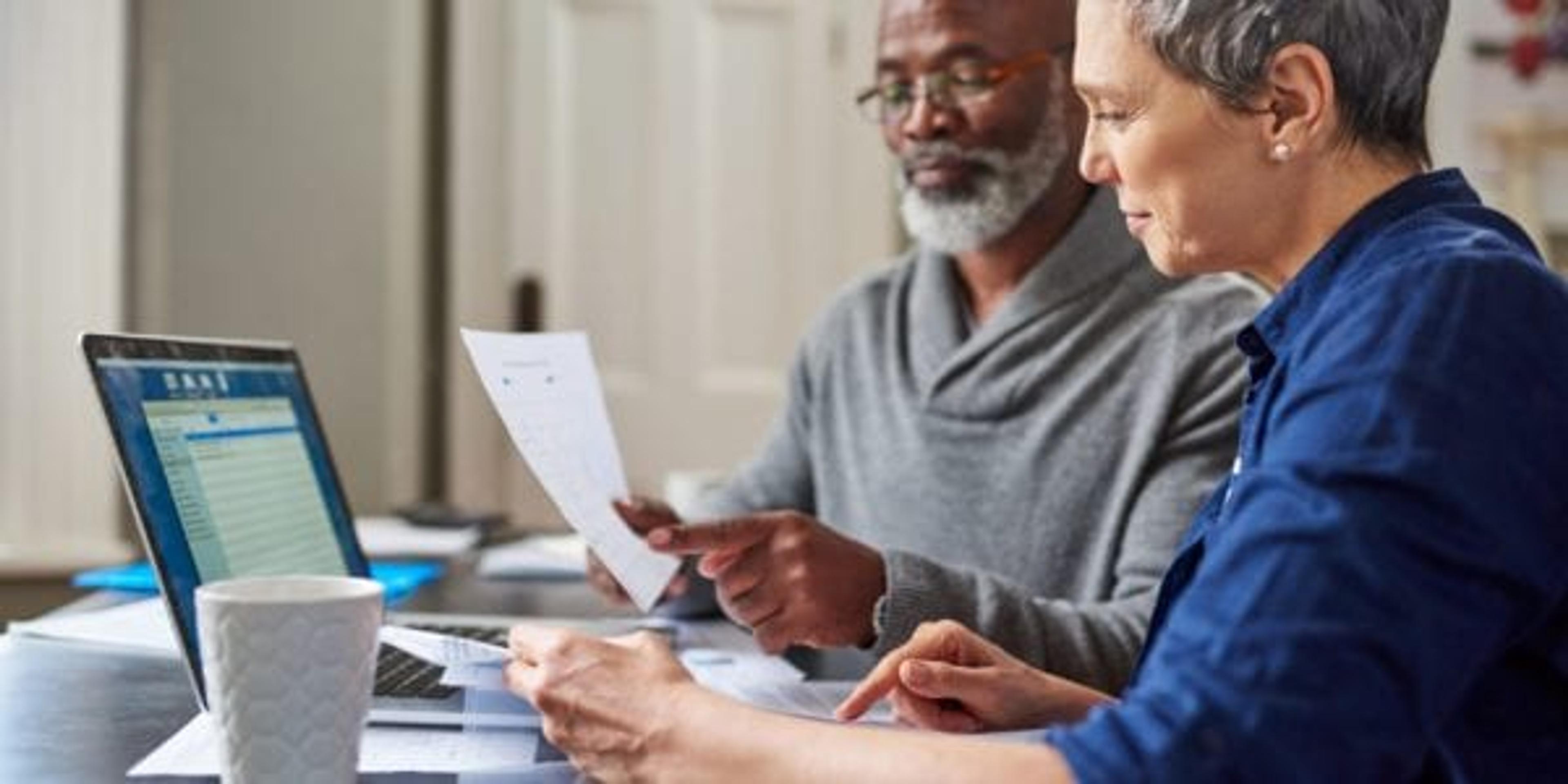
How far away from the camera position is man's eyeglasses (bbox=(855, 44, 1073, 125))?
1719mm

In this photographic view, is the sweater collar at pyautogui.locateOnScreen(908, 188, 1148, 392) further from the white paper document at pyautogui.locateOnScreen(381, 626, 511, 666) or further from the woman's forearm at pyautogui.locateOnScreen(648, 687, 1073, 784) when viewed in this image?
the woman's forearm at pyautogui.locateOnScreen(648, 687, 1073, 784)

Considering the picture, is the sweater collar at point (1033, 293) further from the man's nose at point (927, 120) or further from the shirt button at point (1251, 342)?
the shirt button at point (1251, 342)

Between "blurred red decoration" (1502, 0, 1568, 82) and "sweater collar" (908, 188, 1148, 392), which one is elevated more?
"blurred red decoration" (1502, 0, 1568, 82)

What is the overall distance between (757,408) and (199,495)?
217 cm

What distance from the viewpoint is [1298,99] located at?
84 centimetres

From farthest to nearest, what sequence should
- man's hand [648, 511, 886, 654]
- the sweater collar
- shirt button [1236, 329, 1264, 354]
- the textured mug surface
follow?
1. the sweater collar
2. man's hand [648, 511, 886, 654]
3. shirt button [1236, 329, 1264, 354]
4. the textured mug surface

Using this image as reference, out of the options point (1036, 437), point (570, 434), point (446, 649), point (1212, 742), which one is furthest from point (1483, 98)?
point (1212, 742)

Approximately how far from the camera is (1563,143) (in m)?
3.64

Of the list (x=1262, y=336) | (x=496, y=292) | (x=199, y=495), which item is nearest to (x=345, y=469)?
(x=496, y=292)

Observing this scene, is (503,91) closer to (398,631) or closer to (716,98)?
(716,98)

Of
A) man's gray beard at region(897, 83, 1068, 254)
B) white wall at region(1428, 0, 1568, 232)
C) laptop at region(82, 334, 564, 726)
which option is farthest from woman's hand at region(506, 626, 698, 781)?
white wall at region(1428, 0, 1568, 232)

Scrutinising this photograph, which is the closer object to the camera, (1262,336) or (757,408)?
(1262,336)

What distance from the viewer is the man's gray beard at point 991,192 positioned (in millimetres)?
1730

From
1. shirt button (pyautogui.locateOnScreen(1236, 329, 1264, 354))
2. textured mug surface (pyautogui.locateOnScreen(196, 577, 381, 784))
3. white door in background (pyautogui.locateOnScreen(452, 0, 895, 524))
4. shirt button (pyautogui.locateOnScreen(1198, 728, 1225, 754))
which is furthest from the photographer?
white door in background (pyautogui.locateOnScreen(452, 0, 895, 524))
